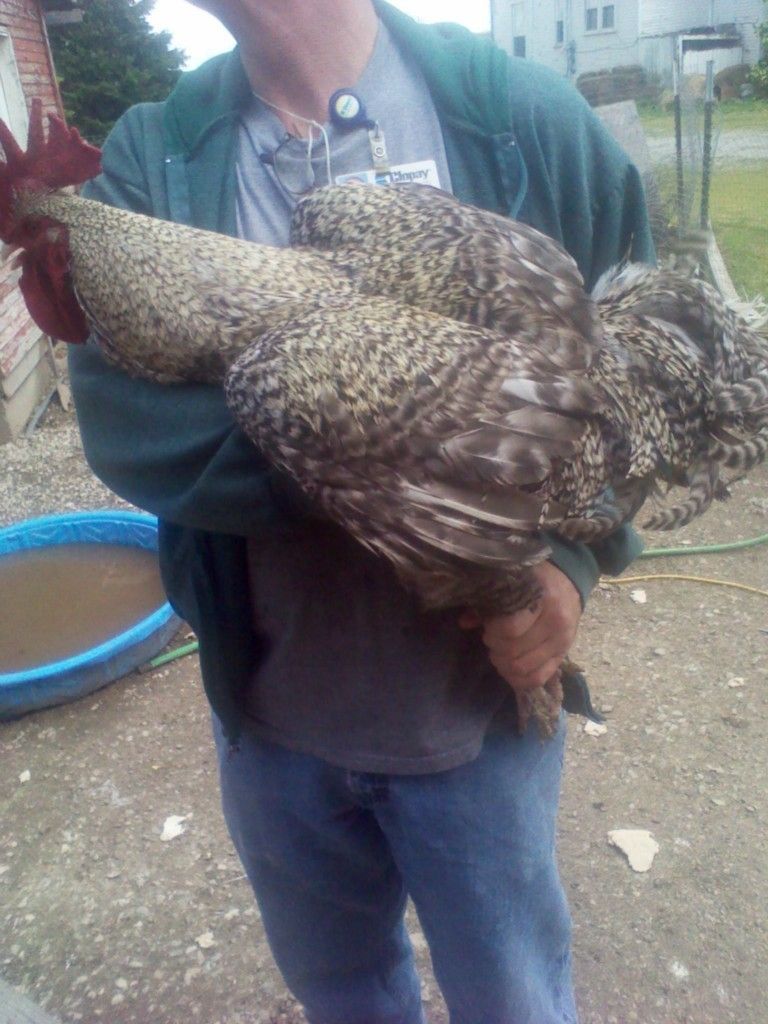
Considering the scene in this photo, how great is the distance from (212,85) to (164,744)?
3.04 metres

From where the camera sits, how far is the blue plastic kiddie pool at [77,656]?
416cm

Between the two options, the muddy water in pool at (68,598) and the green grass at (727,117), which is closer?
the muddy water in pool at (68,598)

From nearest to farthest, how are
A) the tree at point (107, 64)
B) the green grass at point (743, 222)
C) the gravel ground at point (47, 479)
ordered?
the gravel ground at point (47, 479) < the green grass at point (743, 222) < the tree at point (107, 64)

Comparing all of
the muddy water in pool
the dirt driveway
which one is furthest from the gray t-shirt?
the muddy water in pool

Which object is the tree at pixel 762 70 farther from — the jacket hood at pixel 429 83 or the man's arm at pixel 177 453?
the man's arm at pixel 177 453

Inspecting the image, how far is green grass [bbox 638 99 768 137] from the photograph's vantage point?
1156 centimetres

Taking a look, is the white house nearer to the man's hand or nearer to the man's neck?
the man's neck

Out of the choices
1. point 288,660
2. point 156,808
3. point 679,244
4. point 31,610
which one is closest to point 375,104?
point 679,244

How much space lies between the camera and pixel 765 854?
3.37 meters

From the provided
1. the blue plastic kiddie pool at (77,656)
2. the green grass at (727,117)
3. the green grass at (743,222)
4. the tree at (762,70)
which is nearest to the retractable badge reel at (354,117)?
the blue plastic kiddie pool at (77,656)

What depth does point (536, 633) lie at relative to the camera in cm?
170

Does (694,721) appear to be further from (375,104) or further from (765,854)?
(375,104)

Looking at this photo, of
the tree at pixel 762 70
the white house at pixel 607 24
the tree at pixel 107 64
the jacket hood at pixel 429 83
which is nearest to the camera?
the jacket hood at pixel 429 83

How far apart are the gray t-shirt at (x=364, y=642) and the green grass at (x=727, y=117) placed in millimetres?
9697
